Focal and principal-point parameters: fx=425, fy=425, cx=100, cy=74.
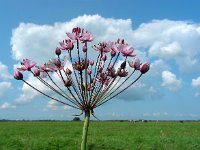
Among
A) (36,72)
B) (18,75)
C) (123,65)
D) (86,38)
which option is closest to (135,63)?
(123,65)

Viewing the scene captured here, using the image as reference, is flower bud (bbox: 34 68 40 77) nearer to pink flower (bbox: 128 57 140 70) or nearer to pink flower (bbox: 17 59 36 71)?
pink flower (bbox: 17 59 36 71)

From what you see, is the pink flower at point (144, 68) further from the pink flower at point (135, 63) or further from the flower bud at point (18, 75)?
the flower bud at point (18, 75)

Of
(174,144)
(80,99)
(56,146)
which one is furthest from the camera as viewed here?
(174,144)

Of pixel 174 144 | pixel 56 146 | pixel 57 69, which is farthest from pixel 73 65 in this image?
pixel 174 144

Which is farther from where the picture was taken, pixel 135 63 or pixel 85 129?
pixel 135 63

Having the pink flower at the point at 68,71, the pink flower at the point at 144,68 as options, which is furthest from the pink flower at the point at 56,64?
the pink flower at the point at 144,68

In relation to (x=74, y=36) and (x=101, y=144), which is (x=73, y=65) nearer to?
(x=74, y=36)

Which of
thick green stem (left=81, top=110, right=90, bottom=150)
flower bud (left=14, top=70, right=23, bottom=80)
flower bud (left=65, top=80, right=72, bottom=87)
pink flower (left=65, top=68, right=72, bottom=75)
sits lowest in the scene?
thick green stem (left=81, top=110, right=90, bottom=150)


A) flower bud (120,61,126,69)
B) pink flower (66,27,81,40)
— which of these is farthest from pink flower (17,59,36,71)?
flower bud (120,61,126,69)

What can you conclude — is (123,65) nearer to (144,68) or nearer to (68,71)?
(144,68)

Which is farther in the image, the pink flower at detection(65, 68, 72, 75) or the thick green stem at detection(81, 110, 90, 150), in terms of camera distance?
the pink flower at detection(65, 68, 72, 75)

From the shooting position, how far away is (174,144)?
23.6m

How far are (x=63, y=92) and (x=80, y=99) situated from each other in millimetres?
109

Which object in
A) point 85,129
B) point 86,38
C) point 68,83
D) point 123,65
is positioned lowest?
point 85,129
